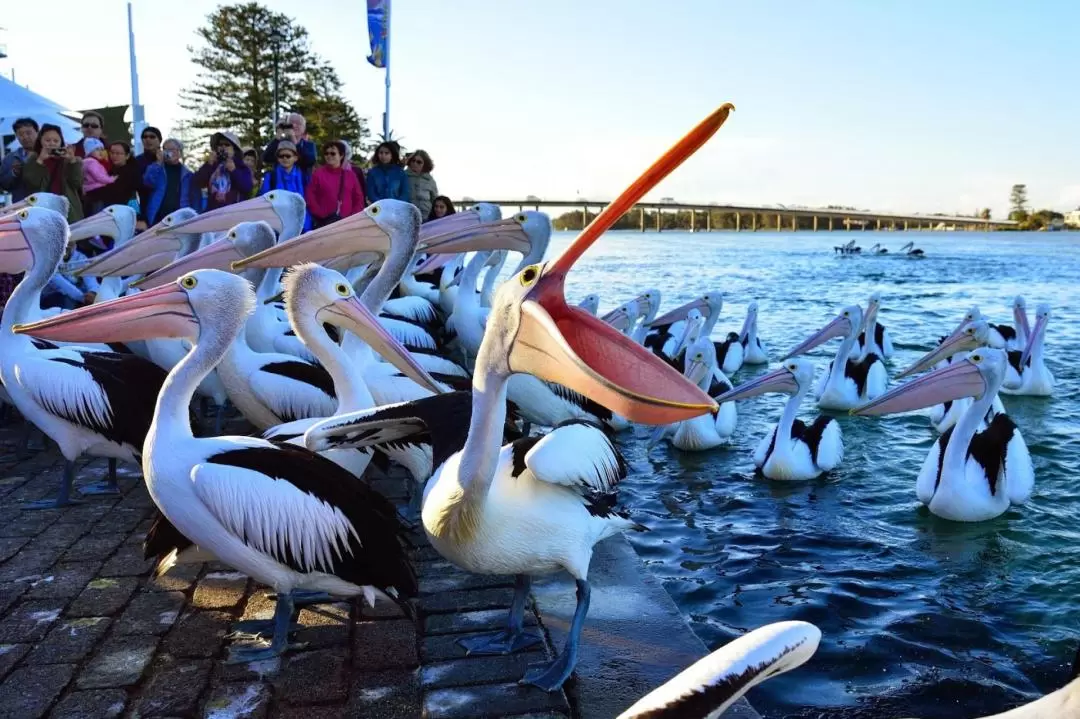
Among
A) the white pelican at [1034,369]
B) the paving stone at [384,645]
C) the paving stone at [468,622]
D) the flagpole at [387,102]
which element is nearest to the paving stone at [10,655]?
the paving stone at [384,645]

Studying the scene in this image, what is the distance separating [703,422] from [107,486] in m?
4.22

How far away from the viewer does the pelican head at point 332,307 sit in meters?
3.95

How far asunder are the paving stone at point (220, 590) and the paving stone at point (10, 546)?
0.86 metres

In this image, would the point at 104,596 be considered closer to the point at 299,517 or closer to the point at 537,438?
the point at 299,517

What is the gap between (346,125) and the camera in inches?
1570

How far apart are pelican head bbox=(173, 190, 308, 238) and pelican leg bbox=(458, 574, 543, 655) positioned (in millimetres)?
4212

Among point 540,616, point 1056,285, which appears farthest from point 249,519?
point 1056,285

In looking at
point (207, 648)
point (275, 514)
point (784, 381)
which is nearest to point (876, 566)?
point (784, 381)

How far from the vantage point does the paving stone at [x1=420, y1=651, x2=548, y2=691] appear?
2732 millimetres

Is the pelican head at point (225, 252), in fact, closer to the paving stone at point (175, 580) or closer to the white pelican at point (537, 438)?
the paving stone at point (175, 580)

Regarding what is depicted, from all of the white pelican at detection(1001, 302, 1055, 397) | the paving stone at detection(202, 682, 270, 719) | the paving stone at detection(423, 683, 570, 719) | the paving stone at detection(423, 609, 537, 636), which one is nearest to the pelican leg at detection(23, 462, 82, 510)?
the paving stone at detection(202, 682, 270, 719)

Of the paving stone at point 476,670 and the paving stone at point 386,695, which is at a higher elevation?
the paving stone at point 476,670

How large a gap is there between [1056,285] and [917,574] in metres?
23.0

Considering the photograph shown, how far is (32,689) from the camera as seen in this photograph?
2.67 m
